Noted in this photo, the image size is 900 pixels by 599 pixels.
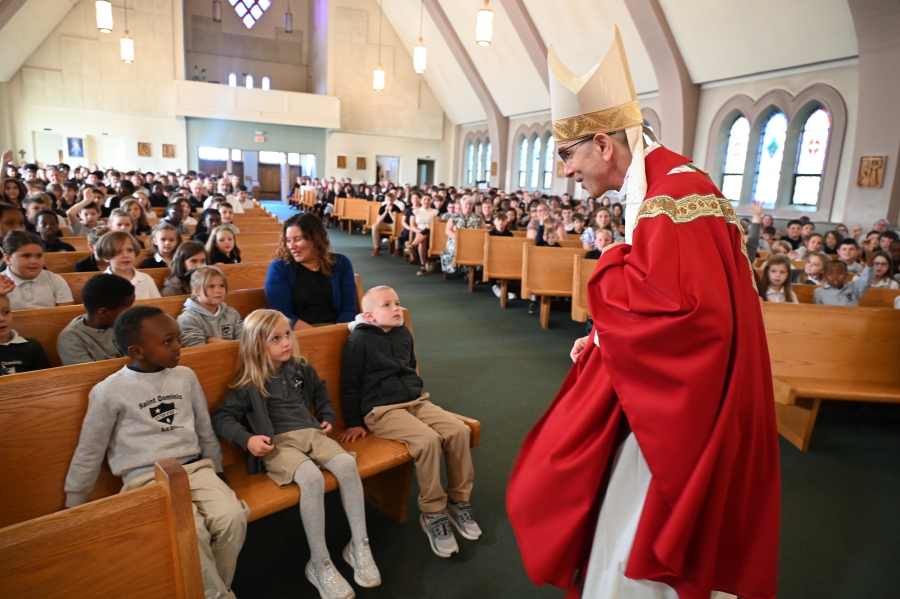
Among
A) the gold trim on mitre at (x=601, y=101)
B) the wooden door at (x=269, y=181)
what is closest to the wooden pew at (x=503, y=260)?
the gold trim on mitre at (x=601, y=101)

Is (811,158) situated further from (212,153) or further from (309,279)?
(212,153)

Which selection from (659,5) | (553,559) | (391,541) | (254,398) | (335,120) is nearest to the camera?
(553,559)

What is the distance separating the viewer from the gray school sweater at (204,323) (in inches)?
114

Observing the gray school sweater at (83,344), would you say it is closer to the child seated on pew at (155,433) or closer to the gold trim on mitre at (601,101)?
the child seated on pew at (155,433)

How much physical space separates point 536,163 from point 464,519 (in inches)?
685

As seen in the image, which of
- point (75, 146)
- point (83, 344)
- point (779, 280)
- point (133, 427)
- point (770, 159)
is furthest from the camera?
point (75, 146)

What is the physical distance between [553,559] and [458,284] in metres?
6.85

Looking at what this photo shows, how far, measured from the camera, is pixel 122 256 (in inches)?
132

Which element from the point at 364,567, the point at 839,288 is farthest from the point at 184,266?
the point at 839,288

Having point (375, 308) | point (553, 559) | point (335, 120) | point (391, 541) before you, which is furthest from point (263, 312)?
point (335, 120)

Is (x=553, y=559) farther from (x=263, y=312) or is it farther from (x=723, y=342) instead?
(x=263, y=312)

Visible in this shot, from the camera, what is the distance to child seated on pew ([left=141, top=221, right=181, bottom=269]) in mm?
4047

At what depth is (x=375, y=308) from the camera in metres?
2.60

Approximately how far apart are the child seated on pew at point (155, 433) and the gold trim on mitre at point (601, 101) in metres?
1.50
